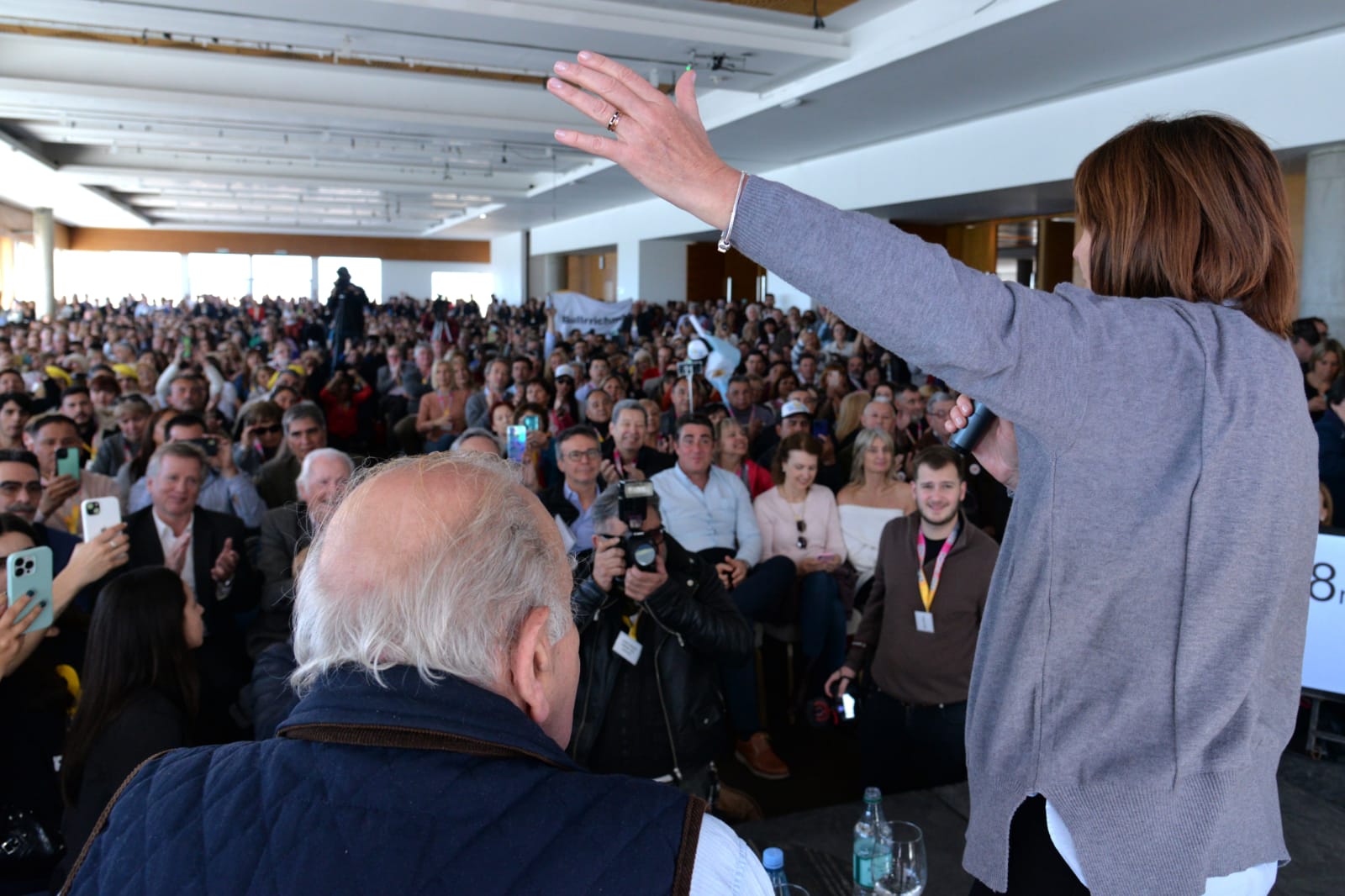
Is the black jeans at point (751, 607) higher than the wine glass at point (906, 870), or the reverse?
the wine glass at point (906, 870)

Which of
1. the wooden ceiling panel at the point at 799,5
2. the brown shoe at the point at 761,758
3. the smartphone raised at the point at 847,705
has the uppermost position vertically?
the wooden ceiling panel at the point at 799,5

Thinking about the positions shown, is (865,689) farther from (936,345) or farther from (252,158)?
(252,158)

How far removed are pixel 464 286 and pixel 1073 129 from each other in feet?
93.2

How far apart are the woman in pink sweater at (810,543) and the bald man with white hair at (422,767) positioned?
11.5 ft

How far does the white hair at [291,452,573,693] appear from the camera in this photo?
83cm

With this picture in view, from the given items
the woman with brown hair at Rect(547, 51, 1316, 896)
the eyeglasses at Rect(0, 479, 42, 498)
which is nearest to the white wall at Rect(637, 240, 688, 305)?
the eyeglasses at Rect(0, 479, 42, 498)

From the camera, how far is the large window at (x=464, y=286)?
1346 inches

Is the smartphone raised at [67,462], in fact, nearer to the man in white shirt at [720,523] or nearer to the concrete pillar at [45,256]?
the man in white shirt at [720,523]

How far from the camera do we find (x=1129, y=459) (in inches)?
36.3

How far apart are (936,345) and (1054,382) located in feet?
0.42

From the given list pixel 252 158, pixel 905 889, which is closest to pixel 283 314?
pixel 252 158

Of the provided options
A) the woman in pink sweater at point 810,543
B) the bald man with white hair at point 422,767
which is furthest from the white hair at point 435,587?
the woman in pink sweater at point 810,543

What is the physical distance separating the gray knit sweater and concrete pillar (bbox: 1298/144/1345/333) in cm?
762

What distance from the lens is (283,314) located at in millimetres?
22906
